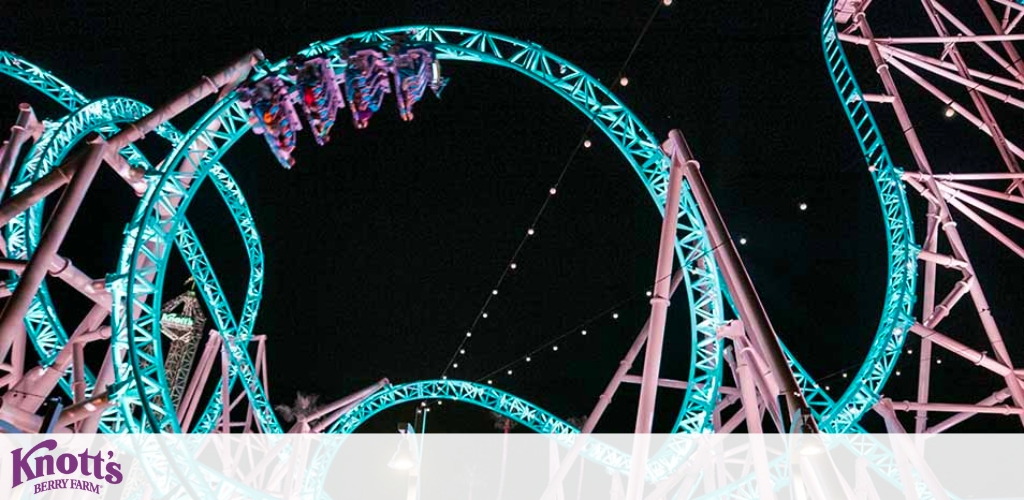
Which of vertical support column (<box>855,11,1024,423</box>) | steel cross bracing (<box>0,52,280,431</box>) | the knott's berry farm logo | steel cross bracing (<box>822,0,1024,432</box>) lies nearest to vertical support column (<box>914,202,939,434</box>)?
steel cross bracing (<box>822,0,1024,432</box>)

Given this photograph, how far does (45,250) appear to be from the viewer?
6.66 meters

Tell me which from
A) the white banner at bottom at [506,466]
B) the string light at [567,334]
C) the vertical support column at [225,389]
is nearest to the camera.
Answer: the white banner at bottom at [506,466]

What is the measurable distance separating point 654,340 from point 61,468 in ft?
18.3

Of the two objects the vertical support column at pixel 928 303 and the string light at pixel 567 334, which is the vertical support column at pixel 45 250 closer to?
the vertical support column at pixel 928 303

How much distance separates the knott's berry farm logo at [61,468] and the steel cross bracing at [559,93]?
0.81 metres

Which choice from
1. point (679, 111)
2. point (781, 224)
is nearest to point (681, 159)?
point (679, 111)

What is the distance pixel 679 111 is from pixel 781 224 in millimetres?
3545

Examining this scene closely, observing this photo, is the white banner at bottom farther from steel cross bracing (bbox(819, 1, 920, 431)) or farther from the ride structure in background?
steel cross bracing (bbox(819, 1, 920, 431))

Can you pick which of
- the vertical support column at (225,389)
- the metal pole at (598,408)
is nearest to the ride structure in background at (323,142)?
the metal pole at (598,408)

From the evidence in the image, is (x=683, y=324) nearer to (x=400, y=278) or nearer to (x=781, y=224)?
(x=781, y=224)

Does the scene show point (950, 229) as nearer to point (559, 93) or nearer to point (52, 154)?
point (559, 93)

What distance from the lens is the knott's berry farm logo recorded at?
6.64m

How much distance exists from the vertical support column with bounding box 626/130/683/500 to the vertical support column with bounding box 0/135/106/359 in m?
5.36

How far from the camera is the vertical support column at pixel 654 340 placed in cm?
663
